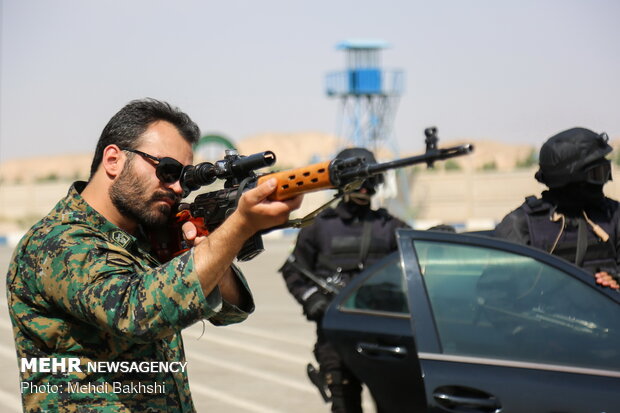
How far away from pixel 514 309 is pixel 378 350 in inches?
27.7

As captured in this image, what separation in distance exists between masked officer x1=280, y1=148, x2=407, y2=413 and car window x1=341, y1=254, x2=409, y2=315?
1.09 metres

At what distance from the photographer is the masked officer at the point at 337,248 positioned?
20.1ft

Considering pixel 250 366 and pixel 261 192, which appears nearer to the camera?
pixel 261 192

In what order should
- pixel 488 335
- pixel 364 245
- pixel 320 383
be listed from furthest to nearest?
1. pixel 364 245
2. pixel 320 383
3. pixel 488 335

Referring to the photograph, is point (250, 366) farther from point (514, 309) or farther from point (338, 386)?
point (514, 309)

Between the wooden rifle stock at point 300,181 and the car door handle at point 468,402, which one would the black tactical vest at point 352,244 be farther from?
the wooden rifle stock at point 300,181

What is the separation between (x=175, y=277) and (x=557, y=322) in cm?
231

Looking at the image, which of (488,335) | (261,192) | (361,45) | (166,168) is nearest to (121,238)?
(166,168)

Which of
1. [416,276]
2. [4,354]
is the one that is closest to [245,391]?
[4,354]

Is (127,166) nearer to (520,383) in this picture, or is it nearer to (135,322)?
(135,322)

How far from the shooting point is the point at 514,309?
4.19 metres

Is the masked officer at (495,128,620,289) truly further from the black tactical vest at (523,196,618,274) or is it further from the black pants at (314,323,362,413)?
the black pants at (314,323,362,413)

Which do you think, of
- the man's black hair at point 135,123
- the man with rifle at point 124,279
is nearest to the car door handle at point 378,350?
the man with rifle at point 124,279

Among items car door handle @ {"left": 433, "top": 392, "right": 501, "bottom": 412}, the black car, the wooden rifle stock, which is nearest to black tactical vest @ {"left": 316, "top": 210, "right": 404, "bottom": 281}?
the black car
